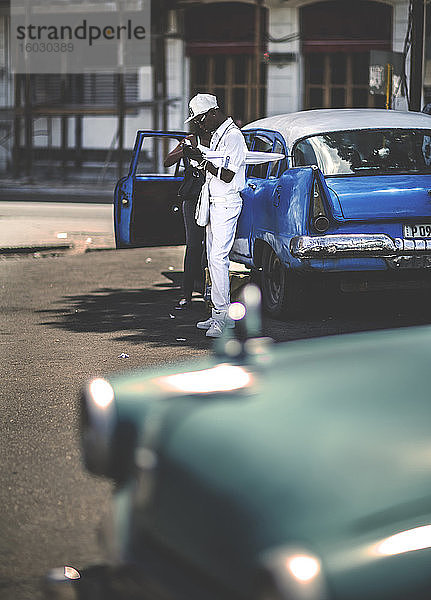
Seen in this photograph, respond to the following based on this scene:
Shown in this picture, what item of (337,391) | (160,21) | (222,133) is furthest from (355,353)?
(160,21)

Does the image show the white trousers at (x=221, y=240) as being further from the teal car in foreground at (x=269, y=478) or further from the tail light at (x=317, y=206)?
the teal car in foreground at (x=269, y=478)

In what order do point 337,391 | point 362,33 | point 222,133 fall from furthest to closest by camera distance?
point 362,33, point 222,133, point 337,391

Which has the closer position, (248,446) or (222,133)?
(248,446)

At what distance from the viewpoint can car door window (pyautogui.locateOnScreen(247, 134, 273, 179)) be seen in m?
9.52

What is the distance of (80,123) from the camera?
1275 inches

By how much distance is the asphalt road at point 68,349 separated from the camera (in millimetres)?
4043

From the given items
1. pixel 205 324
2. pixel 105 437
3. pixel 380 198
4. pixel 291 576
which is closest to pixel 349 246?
pixel 380 198

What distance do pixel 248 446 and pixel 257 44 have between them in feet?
91.4

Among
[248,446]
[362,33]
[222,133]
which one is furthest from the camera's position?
[362,33]

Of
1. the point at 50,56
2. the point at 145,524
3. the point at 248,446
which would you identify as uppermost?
the point at 50,56

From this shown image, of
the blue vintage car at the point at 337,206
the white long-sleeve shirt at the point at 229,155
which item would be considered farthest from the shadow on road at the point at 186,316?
the white long-sleeve shirt at the point at 229,155

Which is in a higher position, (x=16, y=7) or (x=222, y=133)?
(x=16, y=7)

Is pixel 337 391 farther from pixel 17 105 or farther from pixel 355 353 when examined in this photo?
pixel 17 105

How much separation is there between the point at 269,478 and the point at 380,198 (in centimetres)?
616
